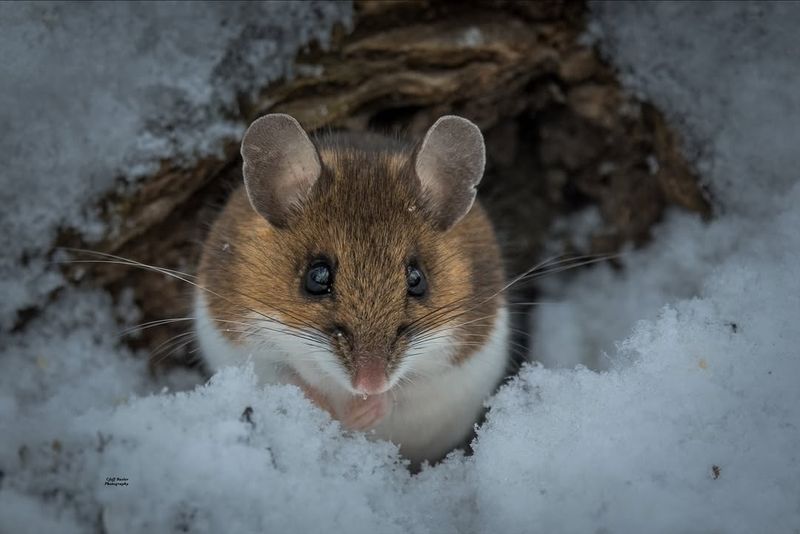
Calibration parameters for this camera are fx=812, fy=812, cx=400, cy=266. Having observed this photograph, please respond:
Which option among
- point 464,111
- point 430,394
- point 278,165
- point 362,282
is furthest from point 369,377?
point 464,111

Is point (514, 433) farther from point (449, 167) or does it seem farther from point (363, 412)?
point (449, 167)

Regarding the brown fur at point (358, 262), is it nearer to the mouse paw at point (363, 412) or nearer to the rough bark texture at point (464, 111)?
the mouse paw at point (363, 412)

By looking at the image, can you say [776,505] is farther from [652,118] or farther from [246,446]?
[652,118]

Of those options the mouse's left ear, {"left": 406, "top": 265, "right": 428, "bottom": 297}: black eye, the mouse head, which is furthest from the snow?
the mouse's left ear

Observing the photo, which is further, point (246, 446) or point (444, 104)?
point (444, 104)

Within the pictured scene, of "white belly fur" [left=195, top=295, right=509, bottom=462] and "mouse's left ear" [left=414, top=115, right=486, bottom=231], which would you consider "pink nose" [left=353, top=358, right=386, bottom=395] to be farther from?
"mouse's left ear" [left=414, top=115, right=486, bottom=231]

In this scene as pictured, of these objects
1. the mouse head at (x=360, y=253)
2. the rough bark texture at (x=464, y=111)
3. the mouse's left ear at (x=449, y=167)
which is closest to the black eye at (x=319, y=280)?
the mouse head at (x=360, y=253)

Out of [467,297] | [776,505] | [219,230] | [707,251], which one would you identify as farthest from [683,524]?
[219,230]
